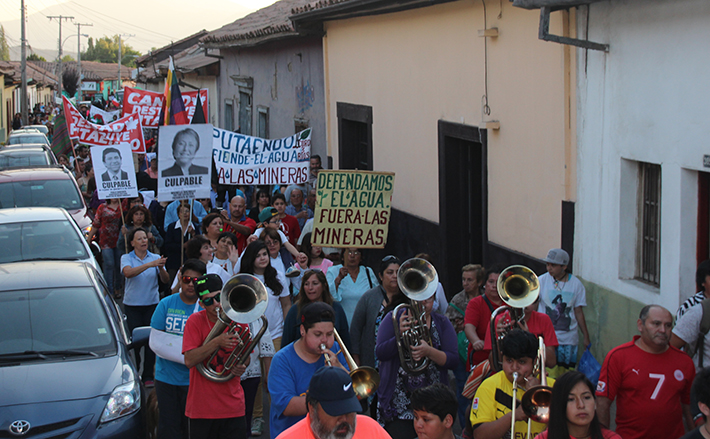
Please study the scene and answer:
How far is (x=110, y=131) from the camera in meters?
14.8

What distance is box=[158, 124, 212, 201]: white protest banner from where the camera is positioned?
9.51 metres

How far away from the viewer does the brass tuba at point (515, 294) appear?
5.18 meters

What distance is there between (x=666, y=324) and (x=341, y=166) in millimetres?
9733

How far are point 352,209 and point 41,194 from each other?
266 inches

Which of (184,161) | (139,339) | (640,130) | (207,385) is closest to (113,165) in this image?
(184,161)

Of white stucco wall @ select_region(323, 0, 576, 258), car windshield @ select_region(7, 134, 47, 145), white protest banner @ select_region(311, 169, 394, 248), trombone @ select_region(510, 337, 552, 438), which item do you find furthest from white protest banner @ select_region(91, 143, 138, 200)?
car windshield @ select_region(7, 134, 47, 145)

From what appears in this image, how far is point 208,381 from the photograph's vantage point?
5199mm

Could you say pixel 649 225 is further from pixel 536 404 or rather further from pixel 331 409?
pixel 331 409

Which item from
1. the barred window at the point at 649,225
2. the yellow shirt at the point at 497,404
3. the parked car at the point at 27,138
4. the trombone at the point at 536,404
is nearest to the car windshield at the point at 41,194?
the barred window at the point at 649,225

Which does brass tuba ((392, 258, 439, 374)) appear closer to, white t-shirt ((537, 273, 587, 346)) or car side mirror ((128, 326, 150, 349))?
white t-shirt ((537, 273, 587, 346))

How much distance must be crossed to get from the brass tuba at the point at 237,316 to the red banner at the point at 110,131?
1023 cm

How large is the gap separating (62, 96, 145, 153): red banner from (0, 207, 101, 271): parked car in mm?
5680

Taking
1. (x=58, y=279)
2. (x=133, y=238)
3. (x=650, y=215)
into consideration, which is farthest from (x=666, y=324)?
(x=133, y=238)

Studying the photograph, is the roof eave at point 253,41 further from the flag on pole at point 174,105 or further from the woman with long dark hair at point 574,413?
the woman with long dark hair at point 574,413
